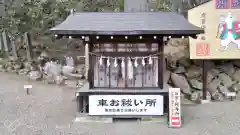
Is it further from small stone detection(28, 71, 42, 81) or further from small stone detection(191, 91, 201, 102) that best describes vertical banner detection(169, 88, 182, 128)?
small stone detection(28, 71, 42, 81)

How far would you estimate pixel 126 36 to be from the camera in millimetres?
7906

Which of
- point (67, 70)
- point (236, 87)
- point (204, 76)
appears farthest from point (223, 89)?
point (67, 70)

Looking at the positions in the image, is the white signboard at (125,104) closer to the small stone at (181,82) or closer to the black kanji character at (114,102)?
the black kanji character at (114,102)

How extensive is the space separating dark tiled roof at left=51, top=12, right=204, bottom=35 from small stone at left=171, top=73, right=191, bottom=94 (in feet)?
10.0

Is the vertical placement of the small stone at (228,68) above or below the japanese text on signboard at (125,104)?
above

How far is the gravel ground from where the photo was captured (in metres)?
7.55

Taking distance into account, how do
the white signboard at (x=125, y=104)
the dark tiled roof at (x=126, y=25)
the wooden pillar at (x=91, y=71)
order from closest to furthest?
the dark tiled roof at (x=126, y=25) < the white signboard at (x=125, y=104) < the wooden pillar at (x=91, y=71)

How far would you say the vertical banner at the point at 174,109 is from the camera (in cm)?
783

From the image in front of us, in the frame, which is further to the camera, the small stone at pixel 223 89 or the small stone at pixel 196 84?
the small stone at pixel 196 84

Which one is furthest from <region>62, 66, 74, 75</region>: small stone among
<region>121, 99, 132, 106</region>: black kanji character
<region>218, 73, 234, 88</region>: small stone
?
<region>218, 73, 234, 88</region>: small stone

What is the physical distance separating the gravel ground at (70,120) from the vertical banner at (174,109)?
21 cm

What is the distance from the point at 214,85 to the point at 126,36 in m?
5.22

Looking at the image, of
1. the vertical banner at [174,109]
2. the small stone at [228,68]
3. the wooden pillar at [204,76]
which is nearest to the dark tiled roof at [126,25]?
the vertical banner at [174,109]

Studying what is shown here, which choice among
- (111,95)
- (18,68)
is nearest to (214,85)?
(111,95)
